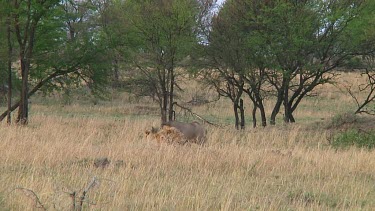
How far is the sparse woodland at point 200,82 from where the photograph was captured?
704 cm

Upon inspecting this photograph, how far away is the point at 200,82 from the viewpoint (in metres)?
19.4

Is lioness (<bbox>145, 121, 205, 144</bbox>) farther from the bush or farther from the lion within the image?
the bush

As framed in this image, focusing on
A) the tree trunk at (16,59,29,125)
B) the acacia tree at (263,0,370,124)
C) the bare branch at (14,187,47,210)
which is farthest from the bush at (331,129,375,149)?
the tree trunk at (16,59,29,125)

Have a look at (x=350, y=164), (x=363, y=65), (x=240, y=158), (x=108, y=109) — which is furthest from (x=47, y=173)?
(x=108, y=109)

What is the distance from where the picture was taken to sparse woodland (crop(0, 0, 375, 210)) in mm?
7039

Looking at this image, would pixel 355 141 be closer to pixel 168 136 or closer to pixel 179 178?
pixel 168 136

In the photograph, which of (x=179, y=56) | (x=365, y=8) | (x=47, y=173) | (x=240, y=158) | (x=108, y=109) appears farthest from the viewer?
(x=108, y=109)

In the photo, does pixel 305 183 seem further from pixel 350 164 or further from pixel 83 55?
pixel 83 55

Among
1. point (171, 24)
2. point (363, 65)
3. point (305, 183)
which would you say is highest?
point (171, 24)

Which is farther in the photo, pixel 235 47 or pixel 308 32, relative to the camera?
pixel 235 47

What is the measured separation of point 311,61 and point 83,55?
8.45 m

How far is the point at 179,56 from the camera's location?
18.7m

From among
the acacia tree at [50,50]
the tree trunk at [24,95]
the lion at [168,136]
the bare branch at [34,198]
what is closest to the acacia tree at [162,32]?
the acacia tree at [50,50]

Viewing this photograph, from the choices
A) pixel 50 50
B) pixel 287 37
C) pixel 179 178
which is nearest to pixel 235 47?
pixel 287 37
